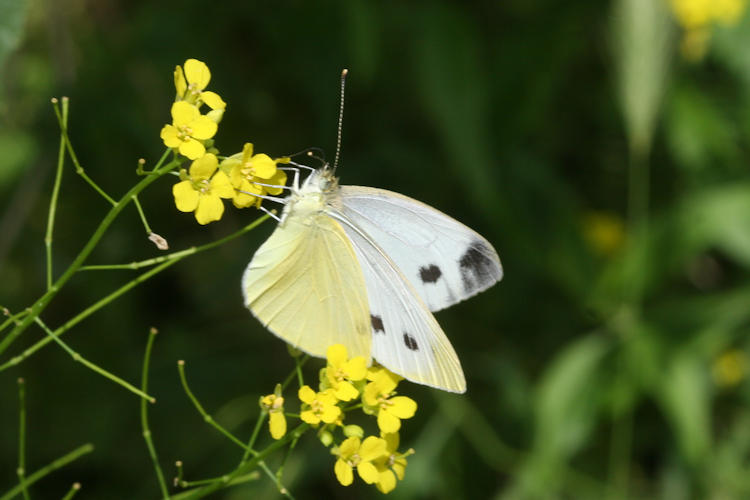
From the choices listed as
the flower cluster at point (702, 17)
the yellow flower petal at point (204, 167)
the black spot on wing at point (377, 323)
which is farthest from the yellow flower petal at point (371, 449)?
the flower cluster at point (702, 17)

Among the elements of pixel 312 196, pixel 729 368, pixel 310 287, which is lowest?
pixel 729 368

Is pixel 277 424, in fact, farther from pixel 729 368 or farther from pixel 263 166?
pixel 729 368

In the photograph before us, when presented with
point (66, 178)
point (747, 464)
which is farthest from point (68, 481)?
point (747, 464)

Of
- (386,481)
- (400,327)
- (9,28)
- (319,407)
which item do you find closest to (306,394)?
(319,407)

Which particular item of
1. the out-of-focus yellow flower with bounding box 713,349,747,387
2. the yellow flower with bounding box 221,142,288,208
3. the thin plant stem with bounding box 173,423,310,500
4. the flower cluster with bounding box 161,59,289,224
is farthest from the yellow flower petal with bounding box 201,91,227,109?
the out-of-focus yellow flower with bounding box 713,349,747,387

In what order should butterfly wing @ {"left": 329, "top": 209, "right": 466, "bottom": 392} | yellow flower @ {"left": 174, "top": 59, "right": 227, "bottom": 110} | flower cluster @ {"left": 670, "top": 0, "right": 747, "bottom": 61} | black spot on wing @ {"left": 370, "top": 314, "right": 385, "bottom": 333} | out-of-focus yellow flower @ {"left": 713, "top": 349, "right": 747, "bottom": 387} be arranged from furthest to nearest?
out-of-focus yellow flower @ {"left": 713, "top": 349, "right": 747, "bottom": 387} < flower cluster @ {"left": 670, "top": 0, "right": 747, "bottom": 61} < black spot on wing @ {"left": 370, "top": 314, "right": 385, "bottom": 333} < butterfly wing @ {"left": 329, "top": 209, "right": 466, "bottom": 392} < yellow flower @ {"left": 174, "top": 59, "right": 227, "bottom": 110}

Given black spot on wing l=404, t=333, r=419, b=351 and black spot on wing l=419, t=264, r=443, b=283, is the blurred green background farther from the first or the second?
black spot on wing l=404, t=333, r=419, b=351

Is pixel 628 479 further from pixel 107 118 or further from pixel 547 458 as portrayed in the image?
pixel 107 118
